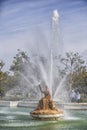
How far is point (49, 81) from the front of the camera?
118ft

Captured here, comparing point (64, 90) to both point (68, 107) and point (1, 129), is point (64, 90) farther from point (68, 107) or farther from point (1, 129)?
point (1, 129)

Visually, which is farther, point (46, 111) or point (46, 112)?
point (46, 111)

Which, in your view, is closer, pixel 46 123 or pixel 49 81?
pixel 46 123

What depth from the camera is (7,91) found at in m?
72.4

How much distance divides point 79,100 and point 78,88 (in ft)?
42.1

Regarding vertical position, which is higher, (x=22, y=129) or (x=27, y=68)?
(x=27, y=68)

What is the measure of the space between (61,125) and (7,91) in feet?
151

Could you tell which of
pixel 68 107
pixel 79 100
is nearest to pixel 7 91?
pixel 79 100

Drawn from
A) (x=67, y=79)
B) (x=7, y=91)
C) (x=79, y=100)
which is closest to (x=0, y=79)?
(x=7, y=91)

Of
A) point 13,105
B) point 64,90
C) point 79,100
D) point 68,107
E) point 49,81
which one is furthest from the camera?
point 64,90

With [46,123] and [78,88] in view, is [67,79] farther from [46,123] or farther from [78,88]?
[46,123]

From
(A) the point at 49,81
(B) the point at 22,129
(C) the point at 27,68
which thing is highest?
(C) the point at 27,68

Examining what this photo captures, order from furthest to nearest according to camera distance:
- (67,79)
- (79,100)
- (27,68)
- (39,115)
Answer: (27,68), (67,79), (79,100), (39,115)

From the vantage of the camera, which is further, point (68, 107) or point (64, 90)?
point (64, 90)
